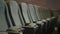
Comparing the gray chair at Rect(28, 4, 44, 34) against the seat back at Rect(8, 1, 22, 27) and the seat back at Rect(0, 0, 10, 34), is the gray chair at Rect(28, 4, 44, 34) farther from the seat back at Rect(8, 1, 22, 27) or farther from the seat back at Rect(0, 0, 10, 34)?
the seat back at Rect(0, 0, 10, 34)

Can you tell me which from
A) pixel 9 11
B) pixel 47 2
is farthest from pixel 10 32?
pixel 47 2

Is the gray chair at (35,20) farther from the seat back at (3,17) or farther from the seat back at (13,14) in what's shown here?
the seat back at (3,17)

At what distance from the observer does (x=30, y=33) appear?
1075 mm

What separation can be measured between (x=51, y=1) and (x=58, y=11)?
0.36 meters

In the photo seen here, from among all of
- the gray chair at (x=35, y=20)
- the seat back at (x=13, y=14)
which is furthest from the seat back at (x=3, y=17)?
the gray chair at (x=35, y=20)

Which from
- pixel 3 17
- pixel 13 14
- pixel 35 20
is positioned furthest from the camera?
pixel 35 20

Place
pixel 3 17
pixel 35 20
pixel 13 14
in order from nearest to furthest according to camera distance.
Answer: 1. pixel 3 17
2. pixel 13 14
3. pixel 35 20

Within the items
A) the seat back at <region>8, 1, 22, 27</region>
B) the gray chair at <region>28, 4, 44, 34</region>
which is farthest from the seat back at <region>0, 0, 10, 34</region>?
the gray chair at <region>28, 4, 44, 34</region>

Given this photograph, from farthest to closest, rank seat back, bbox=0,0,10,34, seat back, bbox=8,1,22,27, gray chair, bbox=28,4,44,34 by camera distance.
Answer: gray chair, bbox=28,4,44,34
seat back, bbox=8,1,22,27
seat back, bbox=0,0,10,34

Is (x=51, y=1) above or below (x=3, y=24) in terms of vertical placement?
above

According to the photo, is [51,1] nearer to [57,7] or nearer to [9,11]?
[57,7]

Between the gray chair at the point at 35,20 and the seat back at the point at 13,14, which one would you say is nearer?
the seat back at the point at 13,14

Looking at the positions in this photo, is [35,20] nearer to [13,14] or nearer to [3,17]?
[13,14]

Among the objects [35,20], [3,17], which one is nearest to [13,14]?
[3,17]
